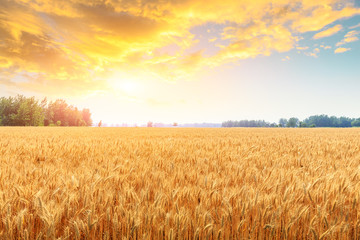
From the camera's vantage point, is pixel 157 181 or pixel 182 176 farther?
pixel 182 176

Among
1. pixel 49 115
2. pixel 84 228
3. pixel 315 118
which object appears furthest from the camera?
pixel 315 118

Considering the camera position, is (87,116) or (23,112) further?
(87,116)

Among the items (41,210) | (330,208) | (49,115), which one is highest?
(49,115)

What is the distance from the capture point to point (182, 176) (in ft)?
8.37

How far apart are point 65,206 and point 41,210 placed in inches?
6.4

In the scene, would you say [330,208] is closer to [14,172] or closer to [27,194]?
[27,194]

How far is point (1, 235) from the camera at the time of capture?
1.29m

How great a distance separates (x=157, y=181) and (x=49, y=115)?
10113 cm

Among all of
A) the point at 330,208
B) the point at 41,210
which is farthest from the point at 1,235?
the point at 330,208

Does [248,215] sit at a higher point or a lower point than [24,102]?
lower

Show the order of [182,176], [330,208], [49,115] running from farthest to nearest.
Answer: [49,115] → [182,176] → [330,208]

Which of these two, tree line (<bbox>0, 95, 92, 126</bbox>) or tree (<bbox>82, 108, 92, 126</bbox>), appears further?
tree (<bbox>82, 108, 92, 126</bbox>)

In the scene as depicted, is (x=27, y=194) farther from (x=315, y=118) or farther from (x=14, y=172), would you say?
(x=315, y=118)

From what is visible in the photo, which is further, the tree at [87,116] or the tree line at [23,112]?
the tree at [87,116]
